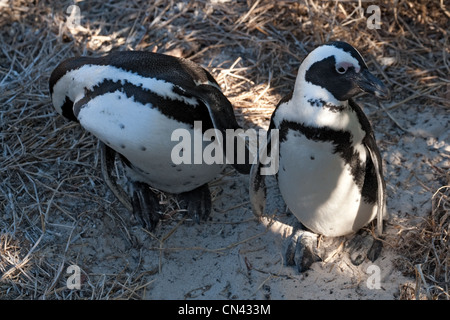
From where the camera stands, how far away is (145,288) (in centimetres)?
242

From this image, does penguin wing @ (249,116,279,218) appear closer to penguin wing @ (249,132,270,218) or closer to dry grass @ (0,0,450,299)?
penguin wing @ (249,132,270,218)

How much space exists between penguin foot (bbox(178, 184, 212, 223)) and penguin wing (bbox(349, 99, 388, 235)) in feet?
2.38

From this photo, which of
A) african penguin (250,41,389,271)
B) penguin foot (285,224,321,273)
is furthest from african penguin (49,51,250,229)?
penguin foot (285,224,321,273)

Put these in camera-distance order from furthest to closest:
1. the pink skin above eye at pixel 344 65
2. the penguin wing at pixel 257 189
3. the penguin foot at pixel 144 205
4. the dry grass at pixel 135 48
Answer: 1. the penguin foot at pixel 144 205
2. the dry grass at pixel 135 48
3. the penguin wing at pixel 257 189
4. the pink skin above eye at pixel 344 65

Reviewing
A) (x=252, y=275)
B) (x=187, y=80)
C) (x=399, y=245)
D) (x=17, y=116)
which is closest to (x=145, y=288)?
(x=252, y=275)

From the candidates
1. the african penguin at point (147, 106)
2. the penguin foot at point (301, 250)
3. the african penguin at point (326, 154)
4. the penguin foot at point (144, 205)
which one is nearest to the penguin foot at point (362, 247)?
the african penguin at point (326, 154)

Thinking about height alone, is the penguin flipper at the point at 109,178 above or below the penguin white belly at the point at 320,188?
below

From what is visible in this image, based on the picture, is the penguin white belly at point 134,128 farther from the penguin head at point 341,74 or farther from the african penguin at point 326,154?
the penguin head at point 341,74

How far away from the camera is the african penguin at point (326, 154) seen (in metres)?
1.97

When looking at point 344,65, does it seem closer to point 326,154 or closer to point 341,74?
point 341,74

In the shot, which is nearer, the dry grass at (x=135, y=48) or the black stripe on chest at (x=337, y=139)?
the black stripe on chest at (x=337, y=139)

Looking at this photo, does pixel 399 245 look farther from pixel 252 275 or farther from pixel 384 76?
pixel 384 76

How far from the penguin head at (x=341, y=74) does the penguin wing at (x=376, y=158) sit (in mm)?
130

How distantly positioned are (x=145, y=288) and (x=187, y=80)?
2.59 ft
